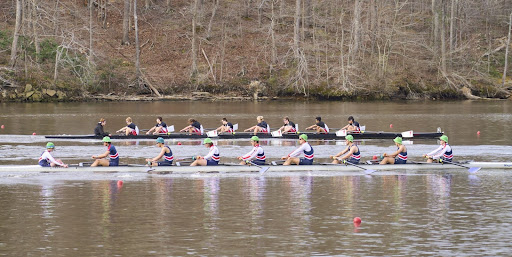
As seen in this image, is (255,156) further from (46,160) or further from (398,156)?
(46,160)

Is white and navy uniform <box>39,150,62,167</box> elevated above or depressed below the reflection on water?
above

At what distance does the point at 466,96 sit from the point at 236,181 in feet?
154

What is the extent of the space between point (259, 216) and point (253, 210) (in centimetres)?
72

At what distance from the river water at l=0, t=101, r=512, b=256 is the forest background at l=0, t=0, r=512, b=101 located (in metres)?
28.9

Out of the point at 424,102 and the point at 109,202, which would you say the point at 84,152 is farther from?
the point at 424,102

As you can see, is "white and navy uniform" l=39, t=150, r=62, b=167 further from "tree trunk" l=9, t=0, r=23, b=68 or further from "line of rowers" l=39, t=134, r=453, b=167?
"tree trunk" l=9, t=0, r=23, b=68

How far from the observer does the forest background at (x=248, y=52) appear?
6003 cm

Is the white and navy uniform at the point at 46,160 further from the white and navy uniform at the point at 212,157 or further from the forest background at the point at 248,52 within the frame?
the forest background at the point at 248,52

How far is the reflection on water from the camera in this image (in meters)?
14.8

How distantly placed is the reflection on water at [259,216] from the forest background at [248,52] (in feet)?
128

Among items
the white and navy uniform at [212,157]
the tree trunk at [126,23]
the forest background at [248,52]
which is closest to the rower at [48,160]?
the white and navy uniform at [212,157]

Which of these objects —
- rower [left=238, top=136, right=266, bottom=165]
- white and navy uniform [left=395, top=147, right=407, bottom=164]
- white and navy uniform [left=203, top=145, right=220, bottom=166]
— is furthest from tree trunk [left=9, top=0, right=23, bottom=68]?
white and navy uniform [left=395, top=147, right=407, bottom=164]

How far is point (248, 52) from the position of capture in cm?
6850

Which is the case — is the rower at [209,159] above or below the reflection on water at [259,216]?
above
